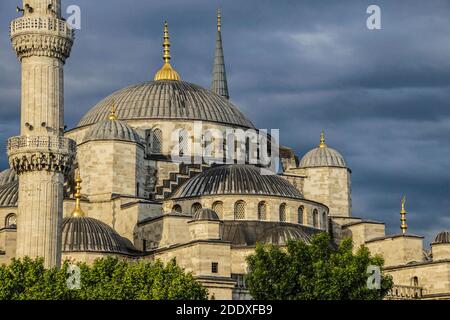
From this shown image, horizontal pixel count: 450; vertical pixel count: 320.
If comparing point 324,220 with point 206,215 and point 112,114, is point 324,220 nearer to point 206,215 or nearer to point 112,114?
point 206,215

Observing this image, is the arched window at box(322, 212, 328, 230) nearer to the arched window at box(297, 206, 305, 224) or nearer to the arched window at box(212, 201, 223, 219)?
the arched window at box(297, 206, 305, 224)

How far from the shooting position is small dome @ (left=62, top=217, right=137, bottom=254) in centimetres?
5116

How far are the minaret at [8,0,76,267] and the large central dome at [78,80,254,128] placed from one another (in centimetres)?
1828

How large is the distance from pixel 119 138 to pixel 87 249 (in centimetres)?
751

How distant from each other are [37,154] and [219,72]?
146 feet

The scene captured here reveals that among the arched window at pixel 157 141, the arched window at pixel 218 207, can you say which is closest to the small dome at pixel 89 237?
the arched window at pixel 218 207

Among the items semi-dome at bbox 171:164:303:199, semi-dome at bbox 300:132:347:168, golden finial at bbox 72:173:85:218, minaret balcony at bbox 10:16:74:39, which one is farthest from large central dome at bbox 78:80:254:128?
minaret balcony at bbox 10:16:74:39

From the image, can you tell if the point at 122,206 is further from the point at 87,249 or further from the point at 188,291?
the point at 188,291

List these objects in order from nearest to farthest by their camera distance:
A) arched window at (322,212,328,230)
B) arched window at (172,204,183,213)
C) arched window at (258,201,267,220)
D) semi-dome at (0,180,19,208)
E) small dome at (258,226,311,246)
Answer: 1. small dome at (258,226,311,246)
2. arched window at (258,201,267,220)
3. arched window at (172,204,183,213)
4. semi-dome at (0,180,19,208)
5. arched window at (322,212,328,230)

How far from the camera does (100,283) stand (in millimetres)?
41562

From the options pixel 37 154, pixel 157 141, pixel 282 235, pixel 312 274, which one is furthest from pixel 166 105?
pixel 312 274

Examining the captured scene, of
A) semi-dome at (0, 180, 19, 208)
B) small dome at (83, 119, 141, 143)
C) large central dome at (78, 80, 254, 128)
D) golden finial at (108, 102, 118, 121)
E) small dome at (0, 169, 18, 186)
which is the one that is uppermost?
large central dome at (78, 80, 254, 128)
